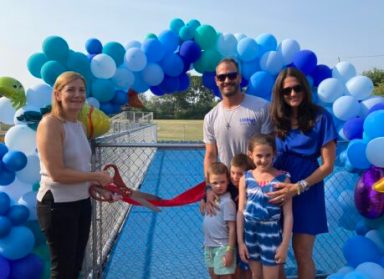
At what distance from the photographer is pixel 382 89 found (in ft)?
94.3

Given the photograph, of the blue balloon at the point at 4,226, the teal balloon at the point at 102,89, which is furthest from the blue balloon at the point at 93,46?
the blue balloon at the point at 4,226

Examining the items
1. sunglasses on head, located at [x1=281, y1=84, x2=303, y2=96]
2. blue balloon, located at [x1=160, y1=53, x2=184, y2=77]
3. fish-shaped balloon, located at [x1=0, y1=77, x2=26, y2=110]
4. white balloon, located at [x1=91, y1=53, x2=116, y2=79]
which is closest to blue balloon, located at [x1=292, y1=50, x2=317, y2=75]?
blue balloon, located at [x1=160, y1=53, x2=184, y2=77]

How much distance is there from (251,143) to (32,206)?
2.18 meters

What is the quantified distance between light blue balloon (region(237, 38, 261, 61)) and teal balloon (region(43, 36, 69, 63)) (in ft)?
6.78

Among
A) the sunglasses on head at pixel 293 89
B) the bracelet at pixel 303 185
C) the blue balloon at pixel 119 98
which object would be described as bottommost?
the bracelet at pixel 303 185

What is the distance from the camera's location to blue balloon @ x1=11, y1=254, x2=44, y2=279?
3.61 metres

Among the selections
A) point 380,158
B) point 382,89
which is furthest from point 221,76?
point 382,89

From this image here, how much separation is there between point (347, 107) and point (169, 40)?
7.26 feet

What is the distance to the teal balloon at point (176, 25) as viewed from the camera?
505cm

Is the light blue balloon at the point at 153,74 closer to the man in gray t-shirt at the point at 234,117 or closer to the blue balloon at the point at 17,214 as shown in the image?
the man in gray t-shirt at the point at 234,117

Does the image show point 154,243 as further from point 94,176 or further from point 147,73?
point 94,176

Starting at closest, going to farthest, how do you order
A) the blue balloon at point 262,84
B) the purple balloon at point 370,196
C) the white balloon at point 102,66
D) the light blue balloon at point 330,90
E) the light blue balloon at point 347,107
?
the purple balloon at point 370,196 < the white balloon at point 102,66 < the light blue balloon at point 347,107 < the light blue balloon at point 330,90 < the blue balloon at point 262,84

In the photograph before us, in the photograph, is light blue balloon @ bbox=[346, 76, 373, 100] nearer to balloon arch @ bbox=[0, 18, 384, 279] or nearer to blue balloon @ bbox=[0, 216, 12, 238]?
balloon arch @ bbox=[0, 18, 384, 279]

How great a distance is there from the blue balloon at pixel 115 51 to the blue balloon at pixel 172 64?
493 millimetres
